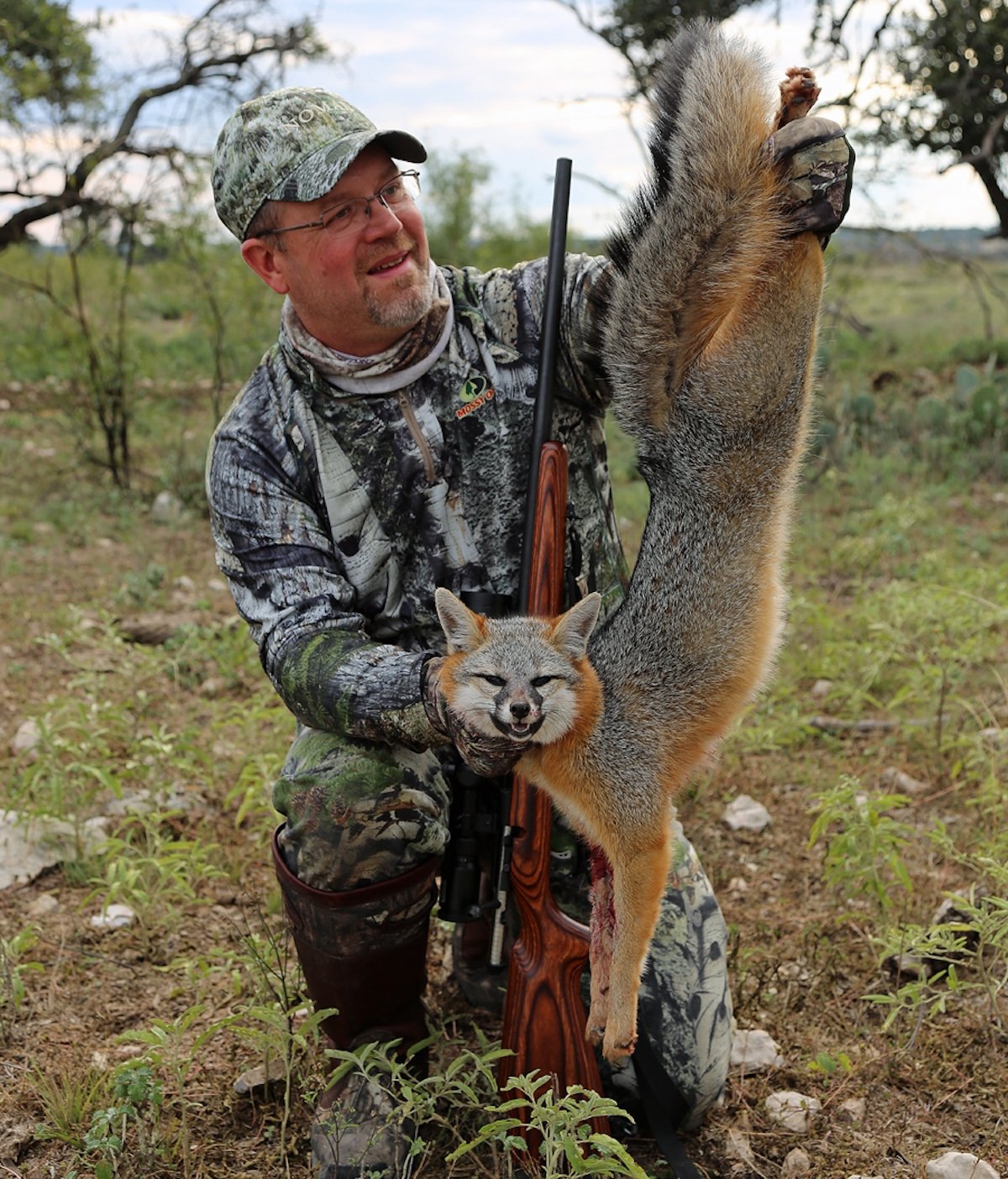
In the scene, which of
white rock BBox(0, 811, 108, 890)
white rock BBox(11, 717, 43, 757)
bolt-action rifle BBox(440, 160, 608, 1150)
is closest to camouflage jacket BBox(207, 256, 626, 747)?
bolt-action rifle BBox(440, 160, 608, 1150)

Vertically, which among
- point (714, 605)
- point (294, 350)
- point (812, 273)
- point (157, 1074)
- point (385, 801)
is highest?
point (812, 273)

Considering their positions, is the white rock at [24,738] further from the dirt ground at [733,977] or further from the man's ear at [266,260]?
the man's ear at [266,260]

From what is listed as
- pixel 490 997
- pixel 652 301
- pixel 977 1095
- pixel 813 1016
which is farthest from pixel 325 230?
pixel 977 1095

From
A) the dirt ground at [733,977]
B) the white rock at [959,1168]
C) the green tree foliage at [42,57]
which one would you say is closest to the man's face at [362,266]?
the dirt ground at [733,977]

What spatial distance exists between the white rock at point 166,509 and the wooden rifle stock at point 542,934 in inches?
255

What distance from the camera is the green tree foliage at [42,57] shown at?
915 centimetres

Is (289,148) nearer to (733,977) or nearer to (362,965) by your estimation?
(362,965)

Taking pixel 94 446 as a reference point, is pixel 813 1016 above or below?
below

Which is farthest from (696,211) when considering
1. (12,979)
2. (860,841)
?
(12,979)

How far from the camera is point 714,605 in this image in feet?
9.87

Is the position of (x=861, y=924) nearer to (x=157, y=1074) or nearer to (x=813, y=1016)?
(x=813, y=1016)

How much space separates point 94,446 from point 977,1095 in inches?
387

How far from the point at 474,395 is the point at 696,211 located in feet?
3.09

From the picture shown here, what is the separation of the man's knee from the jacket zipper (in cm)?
87
